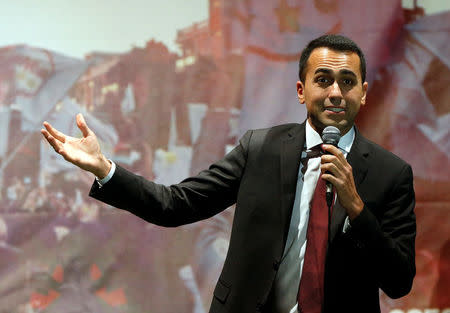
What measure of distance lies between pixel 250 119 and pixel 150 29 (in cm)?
72

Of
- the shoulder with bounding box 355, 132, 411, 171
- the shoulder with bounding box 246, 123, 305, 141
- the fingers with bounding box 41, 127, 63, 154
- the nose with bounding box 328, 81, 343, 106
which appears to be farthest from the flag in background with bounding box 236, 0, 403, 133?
the fingers with bounding box 41, 127, 63, 154

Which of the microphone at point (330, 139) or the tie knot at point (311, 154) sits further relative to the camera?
the tie knot at point (311, 154)

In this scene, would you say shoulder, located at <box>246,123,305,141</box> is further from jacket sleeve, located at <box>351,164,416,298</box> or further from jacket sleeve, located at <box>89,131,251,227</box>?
jacket sleeve, located at <box>351,164,416,298</box>

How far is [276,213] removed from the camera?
5.26 feet

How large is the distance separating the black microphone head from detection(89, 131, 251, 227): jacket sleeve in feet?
1.05

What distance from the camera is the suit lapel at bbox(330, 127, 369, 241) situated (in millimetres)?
1545

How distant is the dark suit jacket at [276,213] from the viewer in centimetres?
152

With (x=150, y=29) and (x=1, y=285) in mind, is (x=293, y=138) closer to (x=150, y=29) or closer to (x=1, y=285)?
(x=150, y=29)

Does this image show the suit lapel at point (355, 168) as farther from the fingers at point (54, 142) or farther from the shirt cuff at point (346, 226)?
the fingers at point (54, 142)

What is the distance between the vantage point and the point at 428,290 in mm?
3543

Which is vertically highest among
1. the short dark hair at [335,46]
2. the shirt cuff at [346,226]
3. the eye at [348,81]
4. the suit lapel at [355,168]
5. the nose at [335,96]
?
the short dark hair at [335,46]

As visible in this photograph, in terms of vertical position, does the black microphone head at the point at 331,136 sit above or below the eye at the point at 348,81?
below

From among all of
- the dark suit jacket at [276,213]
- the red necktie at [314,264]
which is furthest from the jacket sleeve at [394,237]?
the red necktie at [314,264]

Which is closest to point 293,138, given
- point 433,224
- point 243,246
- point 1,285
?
point 243,246
